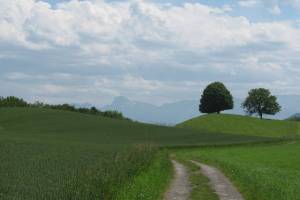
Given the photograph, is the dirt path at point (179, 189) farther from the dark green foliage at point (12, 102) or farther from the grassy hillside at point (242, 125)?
the dark green foliage at point (12, 102)

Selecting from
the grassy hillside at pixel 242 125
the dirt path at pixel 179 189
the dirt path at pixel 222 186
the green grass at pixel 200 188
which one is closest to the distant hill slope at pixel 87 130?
the grassy hillside at pixel 242 125

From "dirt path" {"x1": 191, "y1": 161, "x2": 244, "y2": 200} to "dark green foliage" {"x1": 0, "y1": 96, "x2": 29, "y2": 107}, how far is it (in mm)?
134605

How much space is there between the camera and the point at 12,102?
16638 cm

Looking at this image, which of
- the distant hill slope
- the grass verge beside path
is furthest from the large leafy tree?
the grass verge beside path

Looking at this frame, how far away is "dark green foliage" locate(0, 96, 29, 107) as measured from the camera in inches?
6467

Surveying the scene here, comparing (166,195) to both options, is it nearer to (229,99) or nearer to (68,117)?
(68,117)

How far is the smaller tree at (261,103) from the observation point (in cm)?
18412

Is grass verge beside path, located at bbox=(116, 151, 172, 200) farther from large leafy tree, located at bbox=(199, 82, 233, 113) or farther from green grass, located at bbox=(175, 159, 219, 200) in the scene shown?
large leafy tree, located at bbox=(199, 82, 233, 113)

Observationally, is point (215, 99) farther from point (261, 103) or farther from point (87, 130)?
point (87, 130)

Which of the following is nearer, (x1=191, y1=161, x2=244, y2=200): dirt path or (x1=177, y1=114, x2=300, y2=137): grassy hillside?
(x1=191, y1=161, x2=244, y2=200): dirt path

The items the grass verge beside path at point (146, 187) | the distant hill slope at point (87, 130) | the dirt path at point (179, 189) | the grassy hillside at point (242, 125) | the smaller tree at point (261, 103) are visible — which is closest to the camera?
the grass verge beside path at point (146, 187)

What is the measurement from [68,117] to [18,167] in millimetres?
87539

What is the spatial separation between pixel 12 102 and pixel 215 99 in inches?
2419

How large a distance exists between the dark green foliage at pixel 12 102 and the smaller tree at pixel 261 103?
2944 inches
